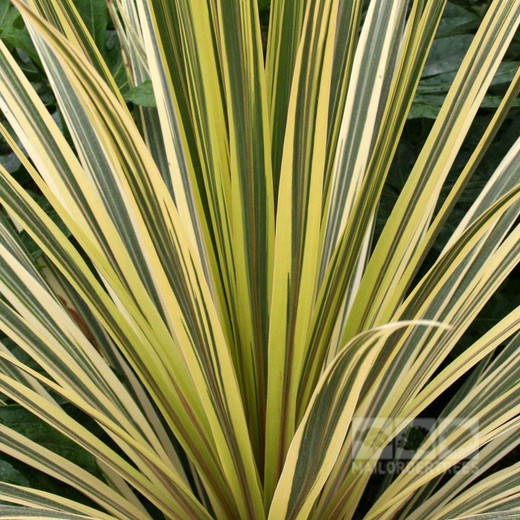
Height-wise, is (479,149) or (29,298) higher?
(479,149)

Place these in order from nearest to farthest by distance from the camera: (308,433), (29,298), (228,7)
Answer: (308,433), (228,7), (29,298)

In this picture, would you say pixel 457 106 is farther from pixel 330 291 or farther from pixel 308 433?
pixel 308 433

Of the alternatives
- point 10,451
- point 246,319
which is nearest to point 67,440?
point 10,451

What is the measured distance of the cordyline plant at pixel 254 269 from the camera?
0.62m

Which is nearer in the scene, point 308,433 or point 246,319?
point 308,433

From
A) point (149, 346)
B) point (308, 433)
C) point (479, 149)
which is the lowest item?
point (308, 433)

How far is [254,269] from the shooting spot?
711 mm

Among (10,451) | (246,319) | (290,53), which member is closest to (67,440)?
(10,451)

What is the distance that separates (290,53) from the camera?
2.30ft

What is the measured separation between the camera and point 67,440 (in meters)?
0.79

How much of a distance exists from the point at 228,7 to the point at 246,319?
0.30 metres

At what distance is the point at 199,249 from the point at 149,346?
0.11m

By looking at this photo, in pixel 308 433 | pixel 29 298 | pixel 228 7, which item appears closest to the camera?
pixel 308 433

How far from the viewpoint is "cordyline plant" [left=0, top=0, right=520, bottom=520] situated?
2.02ft
